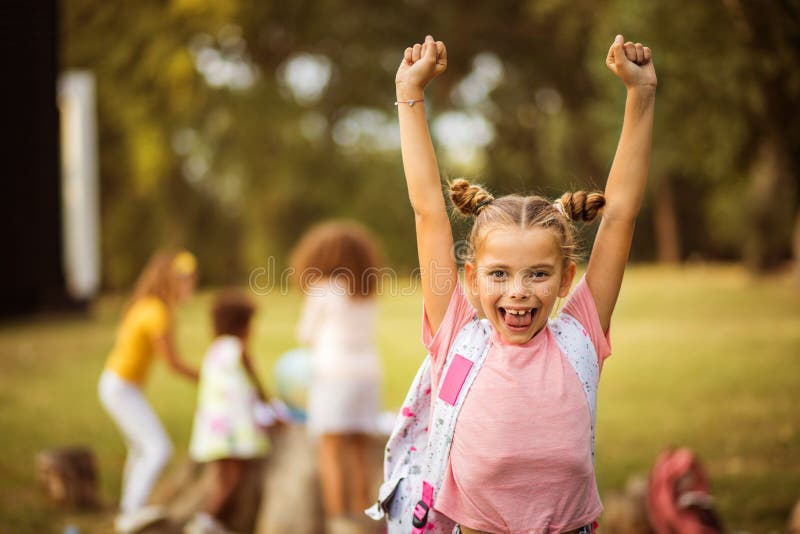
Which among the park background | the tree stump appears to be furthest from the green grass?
the tree stump

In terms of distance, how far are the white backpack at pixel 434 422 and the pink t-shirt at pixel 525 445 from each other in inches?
1.0

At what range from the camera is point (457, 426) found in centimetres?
169

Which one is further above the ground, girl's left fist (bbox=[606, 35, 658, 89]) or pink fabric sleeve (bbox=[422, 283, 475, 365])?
girl's left fist (bbox=[606, 35, 658, 89])

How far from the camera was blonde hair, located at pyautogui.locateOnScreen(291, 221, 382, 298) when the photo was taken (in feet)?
13.7

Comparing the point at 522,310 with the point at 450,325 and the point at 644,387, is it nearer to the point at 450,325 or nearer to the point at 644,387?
the point at 450,325

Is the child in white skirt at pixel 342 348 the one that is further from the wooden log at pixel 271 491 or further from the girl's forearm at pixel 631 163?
the girl's forearm at pixel 631 163

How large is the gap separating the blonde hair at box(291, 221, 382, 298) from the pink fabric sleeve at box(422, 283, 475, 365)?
7.97 ft

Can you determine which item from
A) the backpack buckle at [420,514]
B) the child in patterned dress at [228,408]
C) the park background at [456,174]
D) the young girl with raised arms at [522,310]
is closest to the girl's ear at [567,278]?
the young girl with raised arms at [522,310]

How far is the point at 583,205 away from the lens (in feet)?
5.64

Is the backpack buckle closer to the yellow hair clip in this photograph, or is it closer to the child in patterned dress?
the child in patterned dress

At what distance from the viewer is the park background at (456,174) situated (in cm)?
480

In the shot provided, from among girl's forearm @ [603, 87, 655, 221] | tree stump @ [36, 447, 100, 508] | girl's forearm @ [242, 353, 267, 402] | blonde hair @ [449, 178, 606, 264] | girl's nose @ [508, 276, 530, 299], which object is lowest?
tree stump @ [36, 447, 100, 508]

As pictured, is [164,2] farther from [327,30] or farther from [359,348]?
[359,348]

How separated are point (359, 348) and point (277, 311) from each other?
26.2 feet
